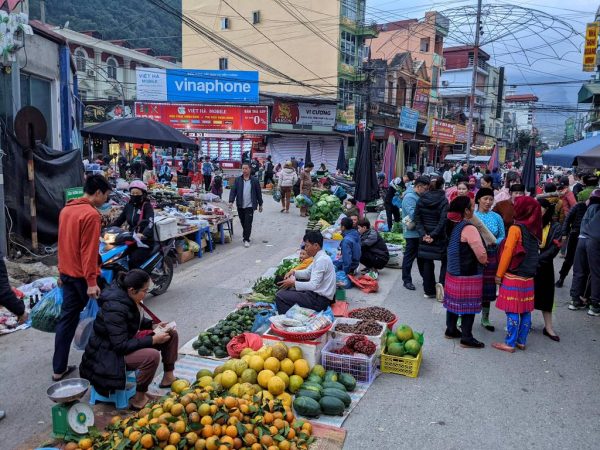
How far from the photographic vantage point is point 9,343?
5984 mm

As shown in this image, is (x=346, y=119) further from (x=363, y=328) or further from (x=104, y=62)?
(x=363, y=328)

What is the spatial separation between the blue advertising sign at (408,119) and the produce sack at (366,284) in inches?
1206

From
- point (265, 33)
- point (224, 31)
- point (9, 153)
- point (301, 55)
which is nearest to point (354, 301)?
point (9, 153)

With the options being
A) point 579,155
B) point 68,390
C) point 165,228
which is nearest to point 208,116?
point 165,228

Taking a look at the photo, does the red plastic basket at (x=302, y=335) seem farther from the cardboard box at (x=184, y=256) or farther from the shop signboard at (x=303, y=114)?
the shop signboard at (x=303, y=114)

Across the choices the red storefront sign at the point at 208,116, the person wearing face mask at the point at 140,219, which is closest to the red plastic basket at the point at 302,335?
the person wearing face mask at the point at 140,219

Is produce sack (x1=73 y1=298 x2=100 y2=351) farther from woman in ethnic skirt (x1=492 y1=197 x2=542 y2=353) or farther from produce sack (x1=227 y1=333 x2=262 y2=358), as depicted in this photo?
woman in ethnic skirt (x1=492 y1=197 x2=542 y2=353)

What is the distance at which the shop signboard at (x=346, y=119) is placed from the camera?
3098 centimetres

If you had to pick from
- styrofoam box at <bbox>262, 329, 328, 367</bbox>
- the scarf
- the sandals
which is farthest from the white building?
the scarf

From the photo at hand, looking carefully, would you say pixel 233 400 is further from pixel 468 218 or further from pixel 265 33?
pixel 265 33

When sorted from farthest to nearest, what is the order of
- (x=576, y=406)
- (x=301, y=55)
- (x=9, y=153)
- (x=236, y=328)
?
1. (x=301, y=55)
2. (x=9, y=153)
3. (x=236, y=328)
4. (x=576, y=406)

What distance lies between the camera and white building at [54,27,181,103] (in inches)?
1515

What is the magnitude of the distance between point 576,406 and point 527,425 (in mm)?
759

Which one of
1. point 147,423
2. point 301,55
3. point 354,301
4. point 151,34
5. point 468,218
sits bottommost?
point 354,301
